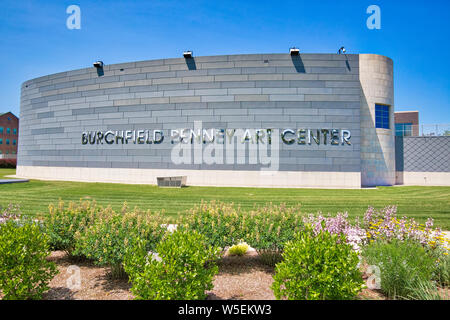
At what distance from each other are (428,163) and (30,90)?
43.4 m

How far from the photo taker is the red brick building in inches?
2943

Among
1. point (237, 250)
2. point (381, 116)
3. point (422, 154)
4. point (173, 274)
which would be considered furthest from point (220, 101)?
point (422, 154)

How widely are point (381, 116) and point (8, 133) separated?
95.3m

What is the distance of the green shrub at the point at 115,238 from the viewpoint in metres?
4.43

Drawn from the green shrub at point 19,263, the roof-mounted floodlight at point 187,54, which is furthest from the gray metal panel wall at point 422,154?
the green shrub at point 19,263

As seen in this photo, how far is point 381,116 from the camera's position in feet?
78.3

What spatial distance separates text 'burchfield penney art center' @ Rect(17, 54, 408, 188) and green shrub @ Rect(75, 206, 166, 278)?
17.0 meters

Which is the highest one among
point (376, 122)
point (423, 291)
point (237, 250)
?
point (376, 122)

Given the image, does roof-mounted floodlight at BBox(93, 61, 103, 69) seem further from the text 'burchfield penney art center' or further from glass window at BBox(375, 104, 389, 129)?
glass window at BBox(375, 104, 389, 129)

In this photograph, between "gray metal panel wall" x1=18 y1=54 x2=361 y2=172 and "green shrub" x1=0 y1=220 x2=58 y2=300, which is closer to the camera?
"green shrub" x1=0 y1=220 x2=58 y2=300

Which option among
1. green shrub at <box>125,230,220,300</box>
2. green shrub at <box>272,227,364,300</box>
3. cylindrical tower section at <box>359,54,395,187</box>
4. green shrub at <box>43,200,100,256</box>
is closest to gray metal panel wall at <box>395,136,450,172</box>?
cylindrical tower section at <box>359,54,395,187</box>

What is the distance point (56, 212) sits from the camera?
578 centimetres

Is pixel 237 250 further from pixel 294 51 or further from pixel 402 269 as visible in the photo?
pixel 294 51
